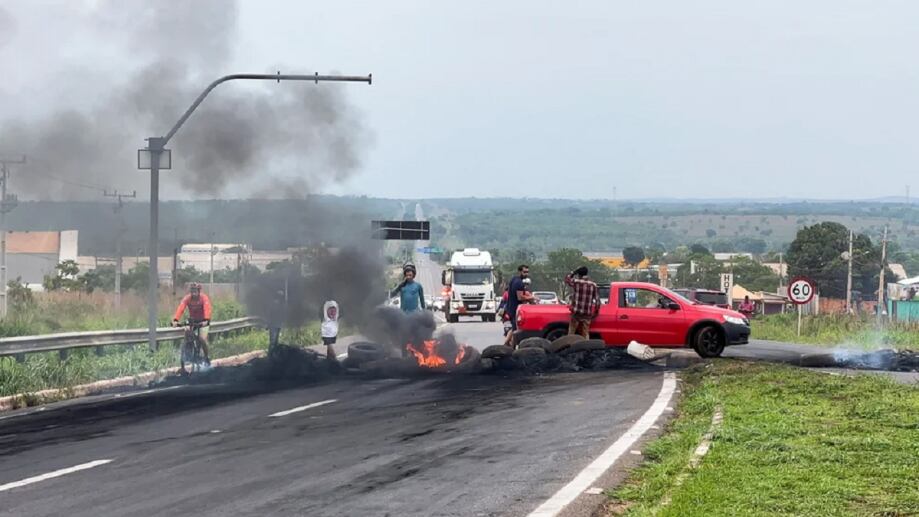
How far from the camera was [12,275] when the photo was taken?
88.7m

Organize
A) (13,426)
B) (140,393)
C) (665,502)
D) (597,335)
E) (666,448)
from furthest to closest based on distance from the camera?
(597,335), (140,393), (13,426), (666,448), (665,502)

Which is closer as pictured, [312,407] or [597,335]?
[312,407]

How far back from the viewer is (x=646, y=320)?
1014 inches

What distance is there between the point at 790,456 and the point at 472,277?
47163mm

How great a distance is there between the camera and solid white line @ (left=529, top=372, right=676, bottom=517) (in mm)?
8672

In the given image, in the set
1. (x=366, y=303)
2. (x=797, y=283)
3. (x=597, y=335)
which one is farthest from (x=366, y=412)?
(x=797, y=283)

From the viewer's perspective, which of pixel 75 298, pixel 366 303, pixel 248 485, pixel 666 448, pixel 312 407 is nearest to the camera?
pixel 248 485

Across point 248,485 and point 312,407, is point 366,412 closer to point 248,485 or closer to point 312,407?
point 312,407

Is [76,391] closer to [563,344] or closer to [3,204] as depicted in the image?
[563,344]

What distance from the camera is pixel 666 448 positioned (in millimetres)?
11414

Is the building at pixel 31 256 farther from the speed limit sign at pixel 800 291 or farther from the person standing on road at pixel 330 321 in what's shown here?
the person standing on road at pixel 330 321

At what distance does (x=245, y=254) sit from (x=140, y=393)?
17395 mm

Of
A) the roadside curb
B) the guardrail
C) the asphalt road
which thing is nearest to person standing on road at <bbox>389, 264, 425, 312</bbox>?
the roadside curb

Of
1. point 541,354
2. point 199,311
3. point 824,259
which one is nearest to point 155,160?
point 199,311
